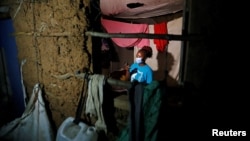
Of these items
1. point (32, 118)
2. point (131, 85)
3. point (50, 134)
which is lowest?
point (50, 134)

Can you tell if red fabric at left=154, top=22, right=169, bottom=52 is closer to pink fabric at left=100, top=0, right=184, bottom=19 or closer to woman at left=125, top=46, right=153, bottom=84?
pink fabric at left=100, top=0, right=184, bottom=19

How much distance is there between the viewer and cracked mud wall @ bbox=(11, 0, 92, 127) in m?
2.95

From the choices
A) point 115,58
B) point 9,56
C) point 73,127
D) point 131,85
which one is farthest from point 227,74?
point 115,58

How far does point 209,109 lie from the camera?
1917 mm

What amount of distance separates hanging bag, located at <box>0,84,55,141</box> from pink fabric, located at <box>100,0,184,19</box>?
3656mm

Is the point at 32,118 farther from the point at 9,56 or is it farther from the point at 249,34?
the point at 249,34

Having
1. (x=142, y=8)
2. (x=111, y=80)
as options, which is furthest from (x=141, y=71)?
(x=142, y=8)

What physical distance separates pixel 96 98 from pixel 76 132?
0.63 m

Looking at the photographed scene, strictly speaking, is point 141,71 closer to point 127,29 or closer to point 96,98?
point 96,98

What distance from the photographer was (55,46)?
325cm

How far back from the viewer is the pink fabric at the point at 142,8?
5242mm

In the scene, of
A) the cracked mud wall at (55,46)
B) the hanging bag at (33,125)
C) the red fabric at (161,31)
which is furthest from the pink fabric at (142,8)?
the hanging bag at (33,125)

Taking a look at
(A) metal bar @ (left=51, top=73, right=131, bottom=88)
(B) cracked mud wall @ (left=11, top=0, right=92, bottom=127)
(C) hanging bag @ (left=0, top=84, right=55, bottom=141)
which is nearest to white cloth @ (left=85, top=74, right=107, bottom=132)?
(A) metal bar @ (left=51, top=73, right=131, bottom=88)

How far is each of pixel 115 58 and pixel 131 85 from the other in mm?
7073
